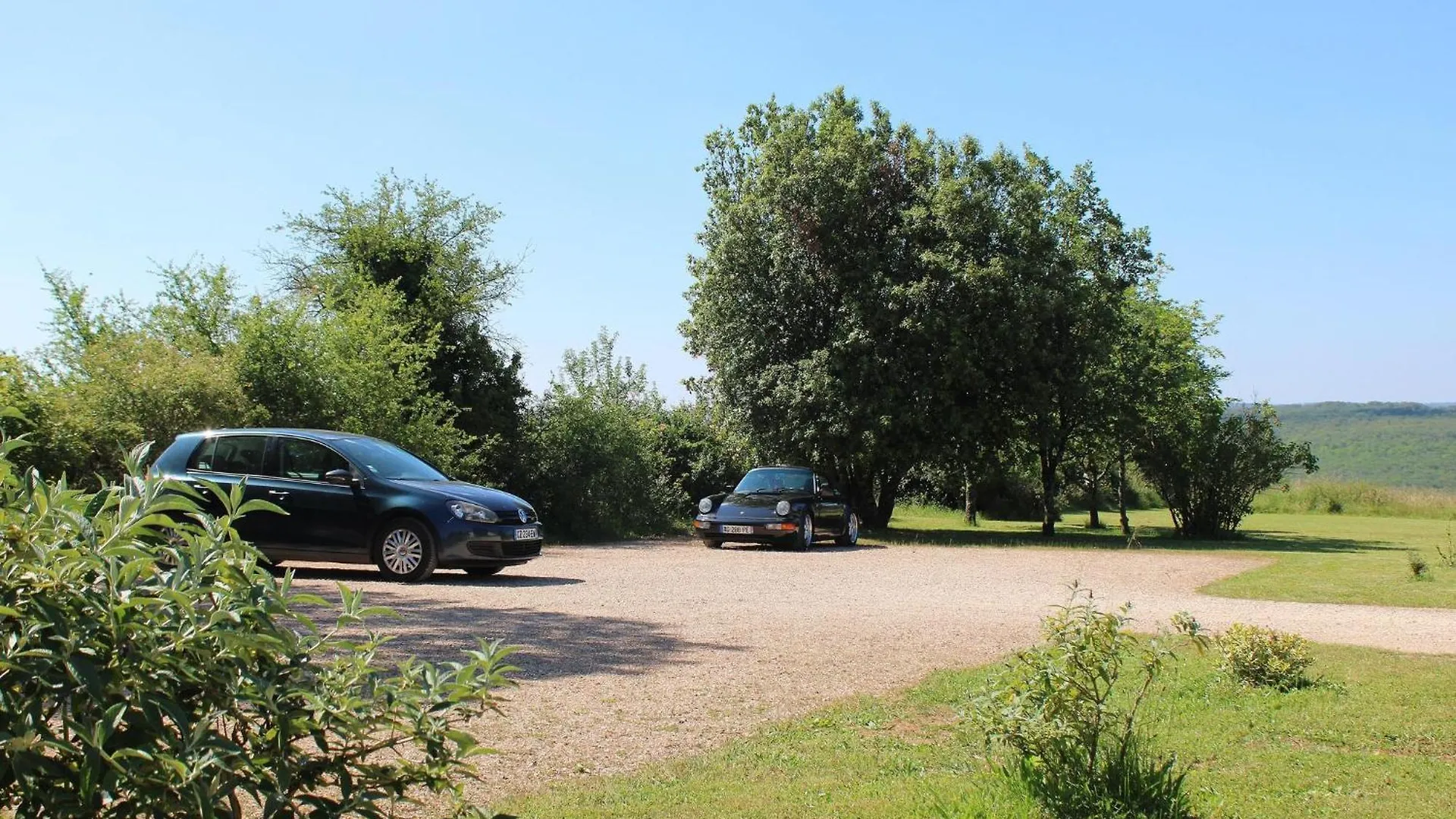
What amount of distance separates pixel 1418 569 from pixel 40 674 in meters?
18.2

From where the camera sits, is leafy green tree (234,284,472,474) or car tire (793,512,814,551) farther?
car tire (793,512,814,551)

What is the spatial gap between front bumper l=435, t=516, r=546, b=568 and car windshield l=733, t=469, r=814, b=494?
9.84 m

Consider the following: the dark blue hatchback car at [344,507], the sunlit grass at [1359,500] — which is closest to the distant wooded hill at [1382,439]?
the sunlit grass at [1359,500]

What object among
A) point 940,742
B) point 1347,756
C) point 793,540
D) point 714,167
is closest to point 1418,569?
point 793,540

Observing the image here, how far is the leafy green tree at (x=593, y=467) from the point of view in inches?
1021

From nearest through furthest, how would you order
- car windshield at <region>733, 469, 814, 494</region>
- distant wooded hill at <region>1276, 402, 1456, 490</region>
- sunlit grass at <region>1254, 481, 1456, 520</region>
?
1. car windshield at <region>733, 469, 814, 494</region>
2. sunlit grass at <region>1254, 481, 1456, 520</region>
3. distant wooded hill at <region>1276, 402, 1456, 490</region>

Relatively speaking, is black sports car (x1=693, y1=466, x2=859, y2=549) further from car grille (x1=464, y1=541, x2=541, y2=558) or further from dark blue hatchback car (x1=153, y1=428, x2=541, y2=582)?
dark blue hatchback car (x1=153, y1=428, x2=541, y2=582)

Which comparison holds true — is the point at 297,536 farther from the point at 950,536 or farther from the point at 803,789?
the point at 950,536

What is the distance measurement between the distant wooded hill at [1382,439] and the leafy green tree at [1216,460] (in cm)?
4789

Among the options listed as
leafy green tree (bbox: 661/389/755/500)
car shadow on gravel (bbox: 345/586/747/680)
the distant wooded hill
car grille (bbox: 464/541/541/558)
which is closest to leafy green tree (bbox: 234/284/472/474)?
car grille (bbox: 464/541/541/558)

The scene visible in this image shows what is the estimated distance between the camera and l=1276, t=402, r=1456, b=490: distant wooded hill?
94.1m

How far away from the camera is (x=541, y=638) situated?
925cm

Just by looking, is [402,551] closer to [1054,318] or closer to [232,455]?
[232,455]

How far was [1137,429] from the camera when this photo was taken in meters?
31.0
